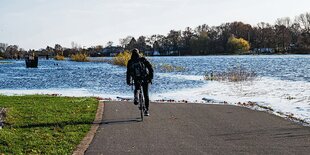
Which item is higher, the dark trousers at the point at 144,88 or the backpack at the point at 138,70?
the backpack at the point at 138,70

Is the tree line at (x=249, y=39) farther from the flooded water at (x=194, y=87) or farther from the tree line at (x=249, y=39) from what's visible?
the flooded water at (x=194, y=87)

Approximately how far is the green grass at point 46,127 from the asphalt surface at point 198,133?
1.94 ft

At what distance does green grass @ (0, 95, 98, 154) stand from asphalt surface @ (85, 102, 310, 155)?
591 mm

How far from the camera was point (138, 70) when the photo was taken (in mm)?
12898

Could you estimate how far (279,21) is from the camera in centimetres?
16200

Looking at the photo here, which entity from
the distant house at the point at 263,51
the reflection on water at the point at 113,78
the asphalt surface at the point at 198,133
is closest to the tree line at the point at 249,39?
the distant house at the point at 263,51

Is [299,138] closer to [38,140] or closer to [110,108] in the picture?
[38,140]

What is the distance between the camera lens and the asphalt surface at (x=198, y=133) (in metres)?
8.92

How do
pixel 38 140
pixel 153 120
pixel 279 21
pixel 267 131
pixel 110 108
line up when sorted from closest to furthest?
1. pixel 38 140
2. pixel 267 131
3. pixel 153 120
4. pixel 110 108
5. pixel 279 21

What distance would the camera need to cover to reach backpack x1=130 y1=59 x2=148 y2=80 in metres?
12.9

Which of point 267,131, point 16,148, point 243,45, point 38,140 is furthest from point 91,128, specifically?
point 243,45

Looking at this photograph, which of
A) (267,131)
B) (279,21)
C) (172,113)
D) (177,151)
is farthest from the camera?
(279,21)

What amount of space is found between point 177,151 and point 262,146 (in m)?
1.84

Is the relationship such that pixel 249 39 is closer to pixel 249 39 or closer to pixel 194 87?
pixel 249 39
